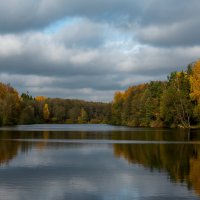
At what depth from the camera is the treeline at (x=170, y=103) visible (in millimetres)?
106375

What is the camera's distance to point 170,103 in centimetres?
Answer: 11575

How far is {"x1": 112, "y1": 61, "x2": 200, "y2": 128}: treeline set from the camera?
349 feet

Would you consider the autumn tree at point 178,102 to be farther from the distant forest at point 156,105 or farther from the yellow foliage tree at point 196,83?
the yellow foliage tree at point 196,83

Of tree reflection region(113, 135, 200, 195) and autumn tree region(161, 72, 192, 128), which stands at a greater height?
autumn tree region(161, 72, 192, 128)

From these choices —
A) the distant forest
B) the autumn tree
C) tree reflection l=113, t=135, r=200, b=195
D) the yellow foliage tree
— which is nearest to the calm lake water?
tree reflection l=113, t=135, r=200, b=195

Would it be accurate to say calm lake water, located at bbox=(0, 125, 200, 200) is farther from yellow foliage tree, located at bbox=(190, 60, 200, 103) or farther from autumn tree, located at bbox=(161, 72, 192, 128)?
autumn tree, located at bbox=(161, 72, 192, 128)

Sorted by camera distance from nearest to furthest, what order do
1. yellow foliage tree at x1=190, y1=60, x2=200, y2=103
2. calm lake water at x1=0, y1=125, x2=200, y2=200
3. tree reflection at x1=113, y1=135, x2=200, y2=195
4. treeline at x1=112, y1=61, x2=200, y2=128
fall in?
1. calm lake water at x1=0, y1=125, x2=200, y2=200
2. tree reflection at x1=113, y1=135, x2=200, y2=195
3. yellow foliage tree at x1=190, y1=60, x2=200, y2=103
4. treeline at x1=112, y1=61, x2=200, y2=128

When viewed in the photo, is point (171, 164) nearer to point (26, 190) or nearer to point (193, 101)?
point (26, 190)

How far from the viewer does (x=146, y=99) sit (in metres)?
138

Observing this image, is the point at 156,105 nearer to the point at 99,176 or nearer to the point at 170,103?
the point at 170,103

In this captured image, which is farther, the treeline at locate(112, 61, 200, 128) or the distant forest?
the distant forest

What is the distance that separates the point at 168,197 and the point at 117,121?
162 m

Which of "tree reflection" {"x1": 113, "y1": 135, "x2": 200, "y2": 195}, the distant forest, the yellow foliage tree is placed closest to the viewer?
"tree reflection" {"x1": 113, "y1": 135, "x2": 200, "y2": 195}

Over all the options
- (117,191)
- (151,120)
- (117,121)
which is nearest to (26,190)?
(117,191)
